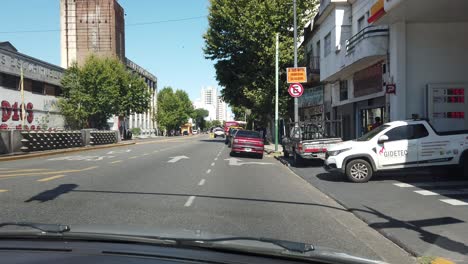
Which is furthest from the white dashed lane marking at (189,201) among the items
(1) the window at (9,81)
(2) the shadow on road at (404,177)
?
(1) the window at (9,81)

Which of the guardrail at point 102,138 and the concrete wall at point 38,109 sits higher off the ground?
the concrete wall at point 38,109

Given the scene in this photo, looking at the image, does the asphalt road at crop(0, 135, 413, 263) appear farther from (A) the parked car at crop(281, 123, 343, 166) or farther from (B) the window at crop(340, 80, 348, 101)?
(B) the window at crop(340, 80, 348, 101)

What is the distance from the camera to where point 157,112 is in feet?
390

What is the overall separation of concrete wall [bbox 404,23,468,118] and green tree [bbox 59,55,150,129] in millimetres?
43477

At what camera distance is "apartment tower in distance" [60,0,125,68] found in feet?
256

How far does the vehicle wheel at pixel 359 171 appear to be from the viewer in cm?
1400

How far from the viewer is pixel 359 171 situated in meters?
14.1

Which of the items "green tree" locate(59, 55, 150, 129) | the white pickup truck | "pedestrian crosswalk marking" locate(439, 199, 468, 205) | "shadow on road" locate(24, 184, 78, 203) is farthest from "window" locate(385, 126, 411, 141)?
"green tree" locate(59, 55, 150, 129)

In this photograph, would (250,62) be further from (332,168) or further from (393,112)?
(332,168)

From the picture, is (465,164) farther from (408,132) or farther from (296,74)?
(296,74)

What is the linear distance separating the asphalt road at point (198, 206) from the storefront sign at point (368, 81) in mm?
8933

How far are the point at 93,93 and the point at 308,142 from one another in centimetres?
4391

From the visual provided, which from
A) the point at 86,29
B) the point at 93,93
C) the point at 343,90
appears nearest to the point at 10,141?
the point at 343,90

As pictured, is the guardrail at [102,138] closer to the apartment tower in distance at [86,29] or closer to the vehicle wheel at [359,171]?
the vehicle wheel at [359,171]
